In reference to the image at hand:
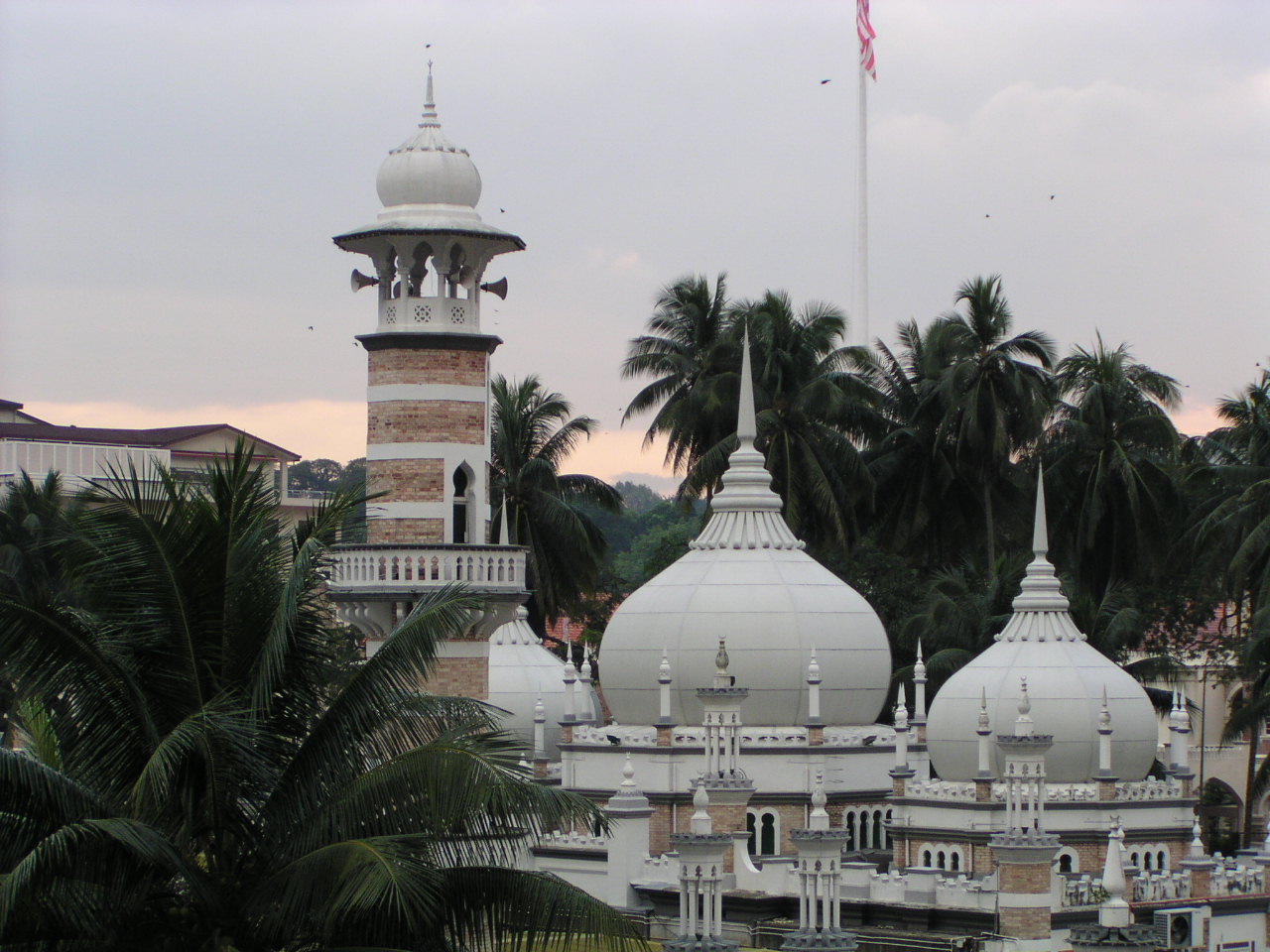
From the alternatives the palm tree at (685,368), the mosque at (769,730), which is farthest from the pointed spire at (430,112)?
the palm tree at (685,368)

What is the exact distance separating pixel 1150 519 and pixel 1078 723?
871 inches

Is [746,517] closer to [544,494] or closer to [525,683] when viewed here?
[525,683]

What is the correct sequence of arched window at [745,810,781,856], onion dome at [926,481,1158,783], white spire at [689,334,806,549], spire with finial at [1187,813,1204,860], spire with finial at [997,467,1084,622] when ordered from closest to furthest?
spire with finial at [1187,813,1204,860]
arched window at [745,810,781,856]
onion dome at [926,481,1158,783]
spire with finial at [997,467,1084,622]
white spire at [689,334,806,549]

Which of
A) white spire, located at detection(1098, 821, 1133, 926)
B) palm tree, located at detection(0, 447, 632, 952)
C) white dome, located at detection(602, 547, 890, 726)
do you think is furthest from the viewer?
white dome, located at detection(602, 547, 890, 726)

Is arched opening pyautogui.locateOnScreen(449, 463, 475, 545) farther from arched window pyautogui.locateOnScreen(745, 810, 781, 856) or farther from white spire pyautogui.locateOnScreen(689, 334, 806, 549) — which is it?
white spire pyautogui.locateOnScreen(689, 334, 806, 549)

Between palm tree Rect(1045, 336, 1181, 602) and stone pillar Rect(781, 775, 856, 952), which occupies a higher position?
palm tree Rect(1045, 336, 1181, 602)

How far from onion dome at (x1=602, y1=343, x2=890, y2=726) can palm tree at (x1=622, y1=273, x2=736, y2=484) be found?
1797 cm

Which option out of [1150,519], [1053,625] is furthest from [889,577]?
[1053,625]

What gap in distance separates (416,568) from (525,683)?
18.1m

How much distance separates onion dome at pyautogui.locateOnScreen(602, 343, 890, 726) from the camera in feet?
160

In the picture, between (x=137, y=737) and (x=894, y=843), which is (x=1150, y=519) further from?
(x=137, y=737)

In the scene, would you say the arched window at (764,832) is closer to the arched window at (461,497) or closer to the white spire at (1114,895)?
the arched window at (461,497)

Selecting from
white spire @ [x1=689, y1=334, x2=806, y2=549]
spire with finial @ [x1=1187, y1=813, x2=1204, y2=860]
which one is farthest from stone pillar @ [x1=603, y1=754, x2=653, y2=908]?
spire with finial @ [x1=1187, y1=813, x2=1204, y2=860]

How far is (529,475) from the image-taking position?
→ 74.1 m
